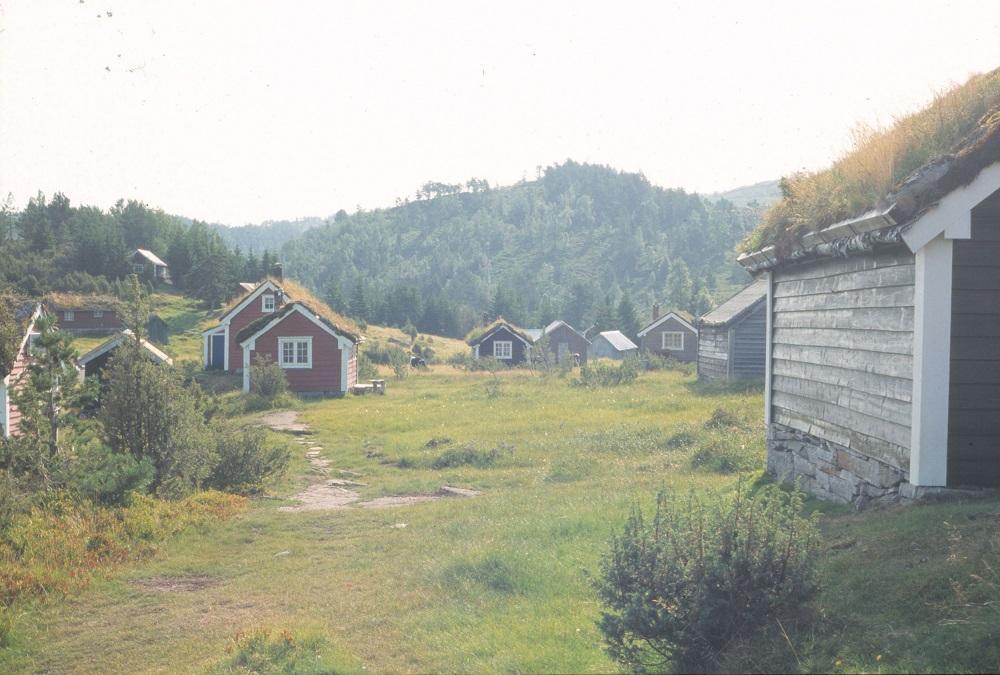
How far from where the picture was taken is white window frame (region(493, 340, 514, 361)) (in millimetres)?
59188

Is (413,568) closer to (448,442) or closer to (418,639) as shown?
(418,639)

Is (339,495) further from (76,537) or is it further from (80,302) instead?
(80,302)

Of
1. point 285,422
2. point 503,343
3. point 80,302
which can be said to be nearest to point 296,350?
point 285,422

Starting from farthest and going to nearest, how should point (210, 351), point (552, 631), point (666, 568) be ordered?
point (210, 351) → point (552, 631) → point (666, 568)

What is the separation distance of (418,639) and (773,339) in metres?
7.68

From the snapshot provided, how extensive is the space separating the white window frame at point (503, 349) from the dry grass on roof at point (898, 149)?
4952 centimetres

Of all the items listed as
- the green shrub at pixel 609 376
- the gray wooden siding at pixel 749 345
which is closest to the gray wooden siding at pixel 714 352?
the gray wooden siding at pixel 749 345

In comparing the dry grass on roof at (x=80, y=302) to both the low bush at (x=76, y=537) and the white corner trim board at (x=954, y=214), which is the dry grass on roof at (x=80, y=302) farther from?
the white corner trim board at (x=954, y=214)

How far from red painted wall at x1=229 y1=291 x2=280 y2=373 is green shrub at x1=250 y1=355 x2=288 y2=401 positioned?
8045 millimetres

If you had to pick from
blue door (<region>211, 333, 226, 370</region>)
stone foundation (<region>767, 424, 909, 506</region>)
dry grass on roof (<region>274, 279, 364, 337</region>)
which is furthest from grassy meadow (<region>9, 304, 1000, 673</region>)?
blue door (<region>211, 333, 226, 370</region>)

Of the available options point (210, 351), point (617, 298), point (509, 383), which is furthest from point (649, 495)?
point (617, 298)

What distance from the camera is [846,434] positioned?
30.3 ft

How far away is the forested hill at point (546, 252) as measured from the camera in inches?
5059

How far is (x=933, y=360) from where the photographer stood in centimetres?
739
